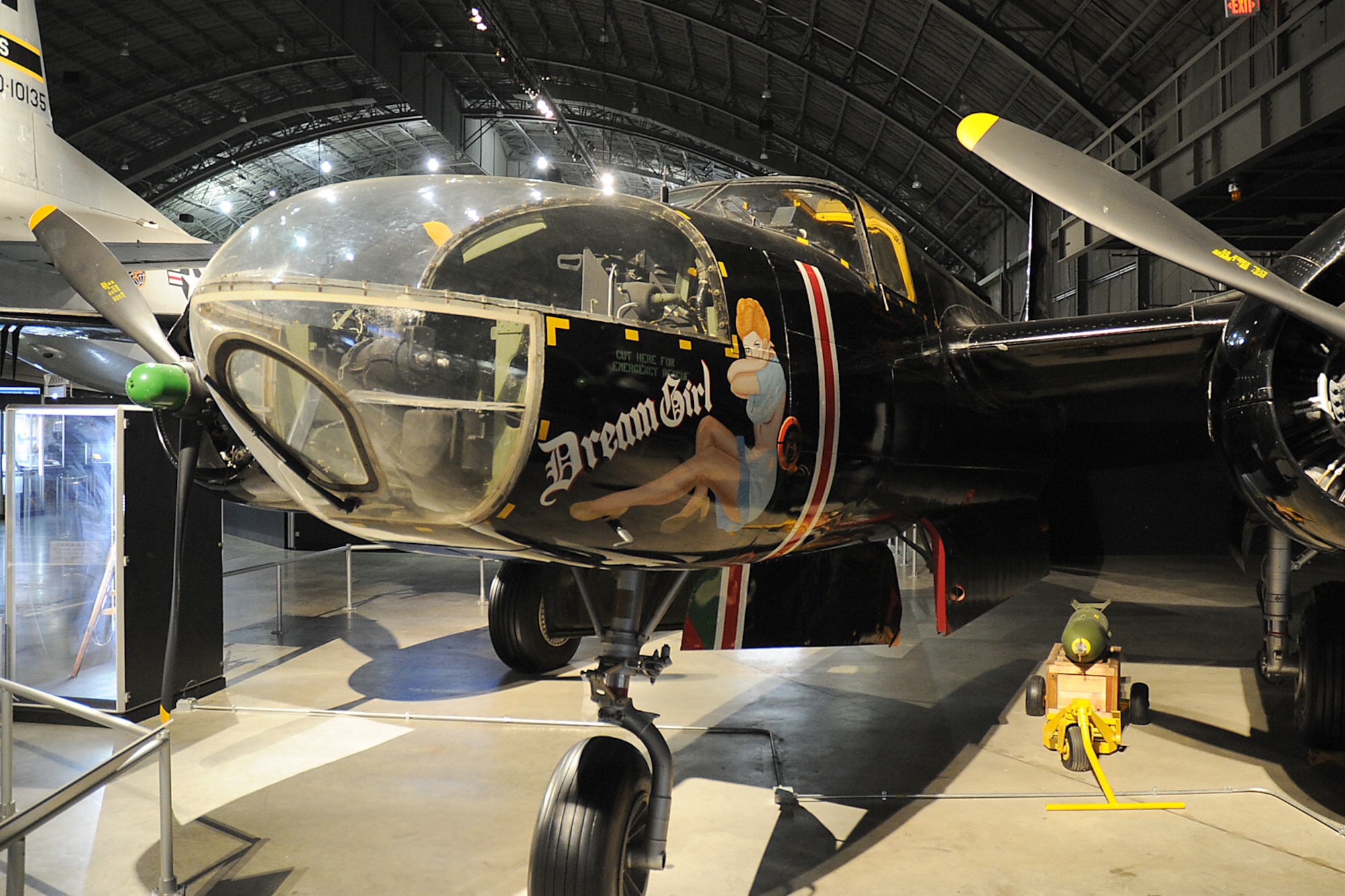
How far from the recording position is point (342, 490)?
2.90 metres

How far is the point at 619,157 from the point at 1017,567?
97.5ft

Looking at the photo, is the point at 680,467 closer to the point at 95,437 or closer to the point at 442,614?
the point at 95,437

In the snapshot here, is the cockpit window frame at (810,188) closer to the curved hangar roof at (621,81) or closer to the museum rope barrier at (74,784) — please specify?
the museum rope barrier at (74,784)

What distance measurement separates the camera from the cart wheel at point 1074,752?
18.3ft

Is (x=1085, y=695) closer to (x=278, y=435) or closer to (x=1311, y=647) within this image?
(x=1311, y=647)

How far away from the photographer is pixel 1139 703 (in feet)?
20.2

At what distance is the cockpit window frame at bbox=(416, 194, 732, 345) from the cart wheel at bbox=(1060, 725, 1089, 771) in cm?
387

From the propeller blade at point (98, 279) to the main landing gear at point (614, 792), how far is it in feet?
10.6

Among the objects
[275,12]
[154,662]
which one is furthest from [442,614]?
[275,12]

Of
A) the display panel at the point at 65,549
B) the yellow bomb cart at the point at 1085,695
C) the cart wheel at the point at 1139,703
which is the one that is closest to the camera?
the yellow bomb cart at the point at 1085,695

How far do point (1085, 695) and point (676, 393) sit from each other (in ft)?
14.6

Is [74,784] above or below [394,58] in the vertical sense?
below

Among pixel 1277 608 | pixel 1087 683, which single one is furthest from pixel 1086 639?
pixel 1277 608

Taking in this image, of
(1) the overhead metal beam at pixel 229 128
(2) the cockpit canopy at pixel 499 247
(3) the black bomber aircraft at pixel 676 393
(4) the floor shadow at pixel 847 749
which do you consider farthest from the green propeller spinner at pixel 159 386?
(1) the overhead metal beam at pixel 229 128
